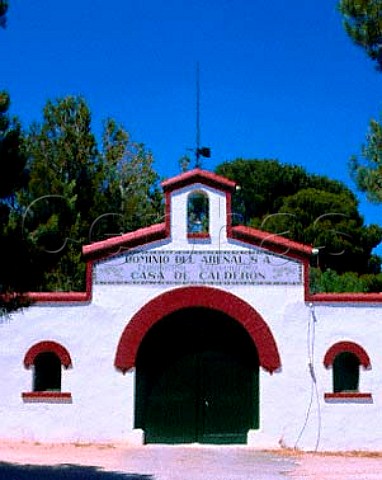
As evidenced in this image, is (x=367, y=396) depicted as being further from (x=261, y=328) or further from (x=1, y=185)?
(x=1, y=185)

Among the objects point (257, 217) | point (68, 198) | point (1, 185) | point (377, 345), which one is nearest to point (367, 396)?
point (377, 345)

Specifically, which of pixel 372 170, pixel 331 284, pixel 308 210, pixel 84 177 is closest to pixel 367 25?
pixel 372 170

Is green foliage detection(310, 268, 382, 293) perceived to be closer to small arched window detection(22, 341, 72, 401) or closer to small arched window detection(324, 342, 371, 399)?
small arched window detection(324, 342, 371, 399)

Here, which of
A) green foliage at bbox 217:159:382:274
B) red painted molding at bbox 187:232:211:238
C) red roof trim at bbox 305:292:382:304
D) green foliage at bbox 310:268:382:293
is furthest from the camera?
green foliage at bbox 217:159:382:274

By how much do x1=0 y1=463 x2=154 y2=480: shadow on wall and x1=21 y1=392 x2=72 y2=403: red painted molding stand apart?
10.5ft

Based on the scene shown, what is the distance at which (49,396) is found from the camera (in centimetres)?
1864

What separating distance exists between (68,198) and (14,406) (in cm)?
1322

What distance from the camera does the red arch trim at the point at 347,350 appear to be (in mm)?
18547

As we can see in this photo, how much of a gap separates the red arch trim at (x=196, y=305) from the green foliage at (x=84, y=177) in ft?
34.9

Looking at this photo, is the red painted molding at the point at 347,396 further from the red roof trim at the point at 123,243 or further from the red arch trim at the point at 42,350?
the red arch trim at the point at 42,350

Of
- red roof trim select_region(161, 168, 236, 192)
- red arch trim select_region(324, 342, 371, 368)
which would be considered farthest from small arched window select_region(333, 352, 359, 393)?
red roof trim select_region(161, 168, 236, 192)

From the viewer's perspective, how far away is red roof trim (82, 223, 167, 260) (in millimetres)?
18953

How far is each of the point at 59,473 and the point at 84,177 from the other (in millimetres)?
22487

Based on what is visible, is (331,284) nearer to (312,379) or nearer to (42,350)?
(312,379)
